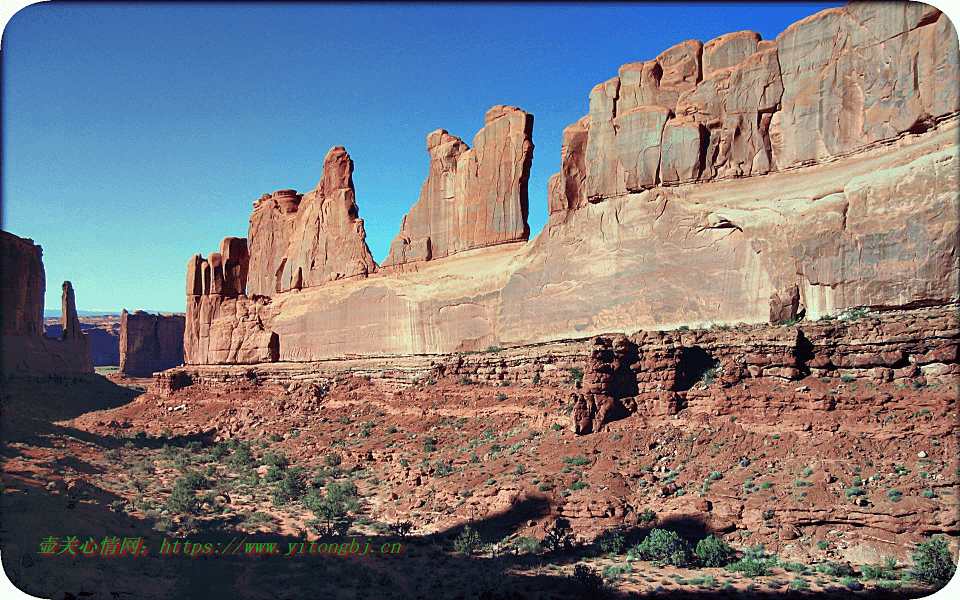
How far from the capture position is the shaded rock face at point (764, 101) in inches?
611

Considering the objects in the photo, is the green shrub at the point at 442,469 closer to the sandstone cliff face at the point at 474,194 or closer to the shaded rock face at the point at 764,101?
the shaded rock face at the point at 764,101

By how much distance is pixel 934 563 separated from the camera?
416 inches

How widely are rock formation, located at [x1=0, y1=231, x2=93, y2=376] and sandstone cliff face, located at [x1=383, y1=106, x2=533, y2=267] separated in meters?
28.0

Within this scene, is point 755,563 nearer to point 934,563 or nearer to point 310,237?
point 934,563

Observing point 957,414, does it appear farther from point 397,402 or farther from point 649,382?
point 397,402

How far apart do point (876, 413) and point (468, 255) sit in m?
15.9

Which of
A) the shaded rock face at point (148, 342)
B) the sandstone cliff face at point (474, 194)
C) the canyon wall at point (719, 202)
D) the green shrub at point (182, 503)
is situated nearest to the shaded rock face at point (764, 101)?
the canyon wall at point (719, 202)

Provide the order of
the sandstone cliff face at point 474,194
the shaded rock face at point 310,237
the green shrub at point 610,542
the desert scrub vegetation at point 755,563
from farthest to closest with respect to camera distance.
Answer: the shaded rock face at point 310,237 → the sandstone cliff face at point 474,194 → the green shrub at point 610,542 → the desert scrub vegetation at point 755,563

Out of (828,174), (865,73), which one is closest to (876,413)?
(828,174)

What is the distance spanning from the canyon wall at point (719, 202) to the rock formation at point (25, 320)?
90.9 ft

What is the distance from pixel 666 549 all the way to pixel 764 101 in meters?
12.8

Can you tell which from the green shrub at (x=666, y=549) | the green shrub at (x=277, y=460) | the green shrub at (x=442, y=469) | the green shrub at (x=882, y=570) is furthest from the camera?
the green shrub at (x=277, y=460)

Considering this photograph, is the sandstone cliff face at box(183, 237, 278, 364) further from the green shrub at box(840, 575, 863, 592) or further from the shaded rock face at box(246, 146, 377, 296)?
the green shrub at box(840, 575, 863, 592)

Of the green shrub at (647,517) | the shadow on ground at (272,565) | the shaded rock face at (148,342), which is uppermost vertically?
the shaded rock face at (148,342)
